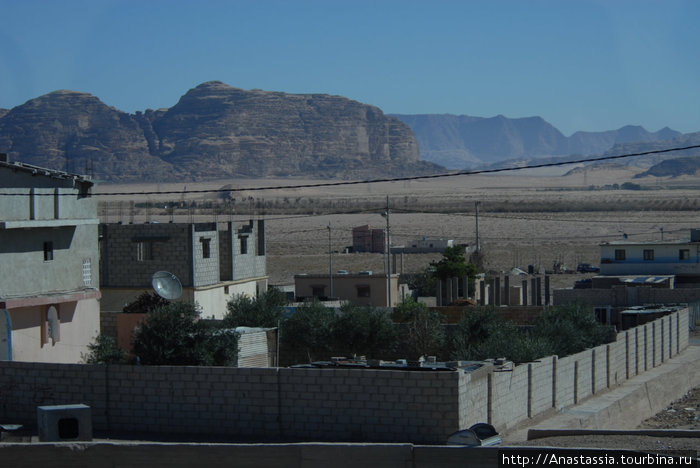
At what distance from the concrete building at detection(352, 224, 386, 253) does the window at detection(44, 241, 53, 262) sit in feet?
175

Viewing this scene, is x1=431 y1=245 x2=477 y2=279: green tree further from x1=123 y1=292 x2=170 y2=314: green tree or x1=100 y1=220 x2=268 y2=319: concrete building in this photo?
x1=123 y1=292 x2=170 y2=314: green tree

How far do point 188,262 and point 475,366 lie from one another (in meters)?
16.6

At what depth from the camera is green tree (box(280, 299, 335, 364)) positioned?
1011 inches

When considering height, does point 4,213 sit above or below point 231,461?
above

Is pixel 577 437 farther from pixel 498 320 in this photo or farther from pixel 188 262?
pixel 188 262

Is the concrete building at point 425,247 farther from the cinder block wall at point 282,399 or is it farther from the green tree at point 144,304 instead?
the cinder block wall at point 282,399

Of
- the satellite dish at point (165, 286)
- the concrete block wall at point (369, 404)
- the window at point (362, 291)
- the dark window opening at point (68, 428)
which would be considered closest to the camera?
the dark window opening at point (68, 428)

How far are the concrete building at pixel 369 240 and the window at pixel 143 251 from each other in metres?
46.2

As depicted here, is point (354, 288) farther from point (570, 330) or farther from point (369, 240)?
point (369, 240)

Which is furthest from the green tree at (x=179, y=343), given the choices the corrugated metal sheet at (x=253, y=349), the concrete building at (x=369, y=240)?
the concrete building at (x=369, y=240)

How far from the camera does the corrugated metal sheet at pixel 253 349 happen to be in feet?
71.1

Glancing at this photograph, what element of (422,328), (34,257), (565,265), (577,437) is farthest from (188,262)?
(565,265)

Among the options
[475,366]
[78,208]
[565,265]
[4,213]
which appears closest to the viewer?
[475,366]

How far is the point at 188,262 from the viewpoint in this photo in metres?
33.3
